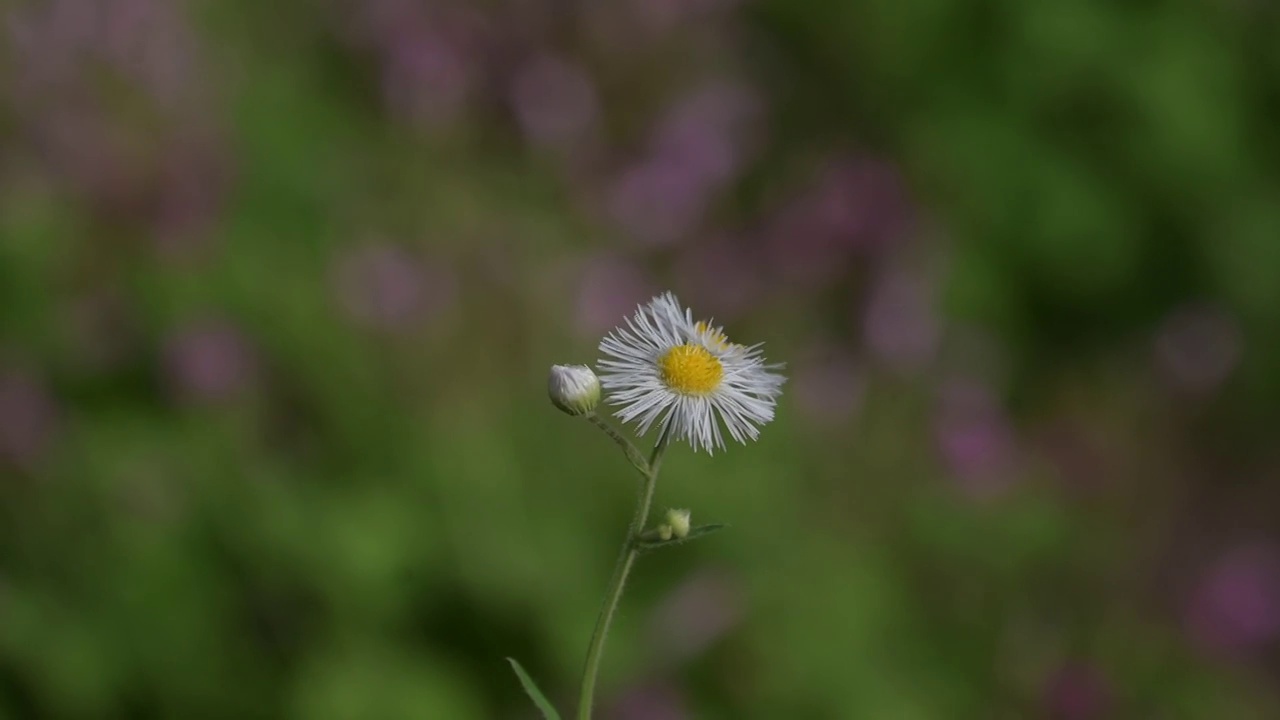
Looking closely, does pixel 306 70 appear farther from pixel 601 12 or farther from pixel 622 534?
pixel 622 534

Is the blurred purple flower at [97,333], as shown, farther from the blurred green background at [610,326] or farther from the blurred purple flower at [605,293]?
the blurred purple flower at [605,293]

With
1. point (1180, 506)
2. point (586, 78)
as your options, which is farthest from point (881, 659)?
point (586, 78)

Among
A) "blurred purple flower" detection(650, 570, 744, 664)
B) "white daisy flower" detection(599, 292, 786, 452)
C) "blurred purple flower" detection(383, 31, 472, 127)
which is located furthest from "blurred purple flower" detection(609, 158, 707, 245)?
"white daisy flower" detection(599, 292, 786, 452)

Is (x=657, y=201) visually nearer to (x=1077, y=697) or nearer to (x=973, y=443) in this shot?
(x=973, y=443)

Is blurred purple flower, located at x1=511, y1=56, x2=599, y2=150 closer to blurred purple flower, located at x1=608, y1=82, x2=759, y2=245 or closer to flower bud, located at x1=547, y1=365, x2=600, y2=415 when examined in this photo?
blurred purple flower, located at x1=608, y1=82, x2=759, y2=245

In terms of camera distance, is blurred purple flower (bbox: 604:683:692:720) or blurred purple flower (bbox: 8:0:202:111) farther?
blurred purple flower (bbox: 8:0:202:111)
